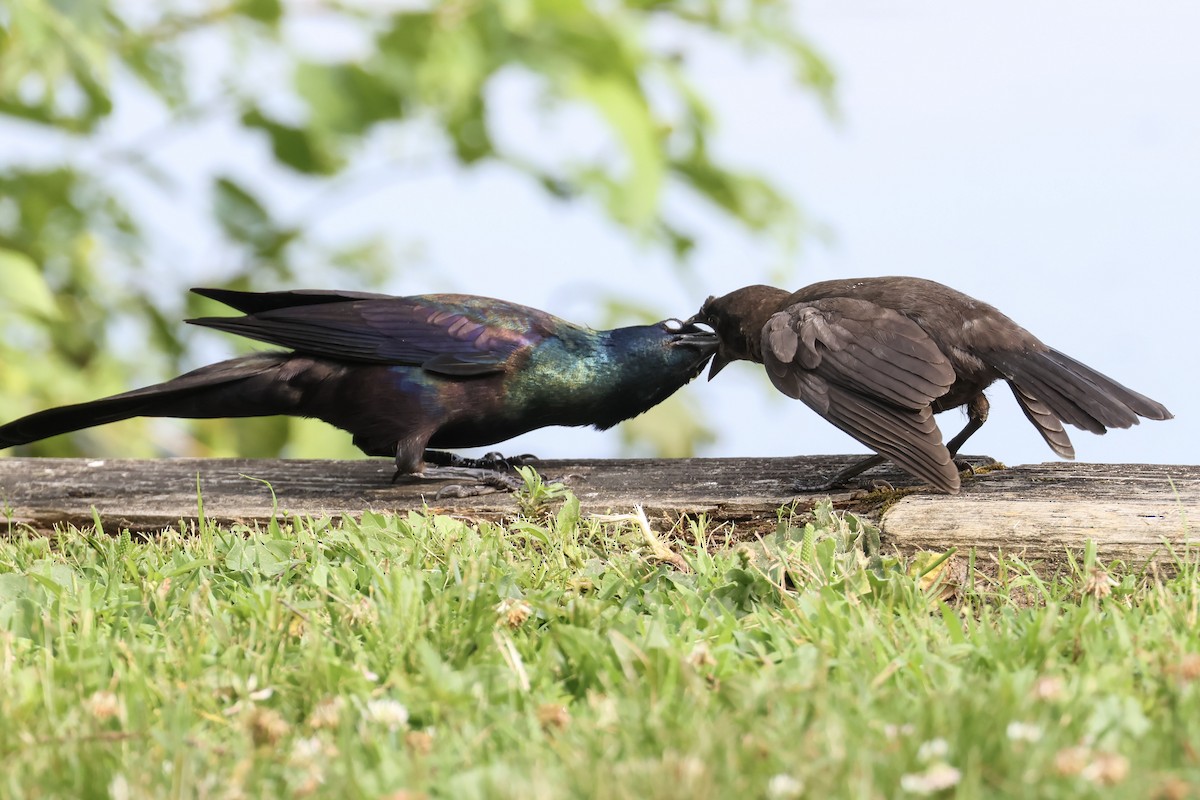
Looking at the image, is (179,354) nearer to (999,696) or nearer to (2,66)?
(2,66)

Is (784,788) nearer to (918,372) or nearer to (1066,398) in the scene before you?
(918,372)

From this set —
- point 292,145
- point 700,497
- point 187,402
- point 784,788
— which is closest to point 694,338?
point 700,497

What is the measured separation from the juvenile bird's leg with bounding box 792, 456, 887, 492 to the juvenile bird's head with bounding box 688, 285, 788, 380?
60 centimetres

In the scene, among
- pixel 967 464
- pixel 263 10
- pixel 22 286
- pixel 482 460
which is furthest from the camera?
pixel 263 10

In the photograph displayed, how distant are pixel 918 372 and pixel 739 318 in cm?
96

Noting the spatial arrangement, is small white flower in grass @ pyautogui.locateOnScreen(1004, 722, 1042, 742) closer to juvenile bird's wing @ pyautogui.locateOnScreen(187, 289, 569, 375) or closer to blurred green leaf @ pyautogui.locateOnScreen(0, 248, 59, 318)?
juvenile bird's wing @ pyautogui.locateOnScreen(187, 289, 569, 375)

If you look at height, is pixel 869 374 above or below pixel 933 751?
above

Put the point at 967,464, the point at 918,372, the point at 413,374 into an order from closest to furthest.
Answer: the point at 918,372
the point at 967,464
the point at 413,374

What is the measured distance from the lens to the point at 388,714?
243 centimetres

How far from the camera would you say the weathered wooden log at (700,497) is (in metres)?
3.56

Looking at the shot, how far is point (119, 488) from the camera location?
4973mm

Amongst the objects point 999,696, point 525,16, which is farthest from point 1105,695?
point 525,16

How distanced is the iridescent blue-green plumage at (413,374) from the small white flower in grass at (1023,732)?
2.88 m

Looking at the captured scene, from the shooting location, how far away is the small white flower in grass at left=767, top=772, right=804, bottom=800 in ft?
6.42
